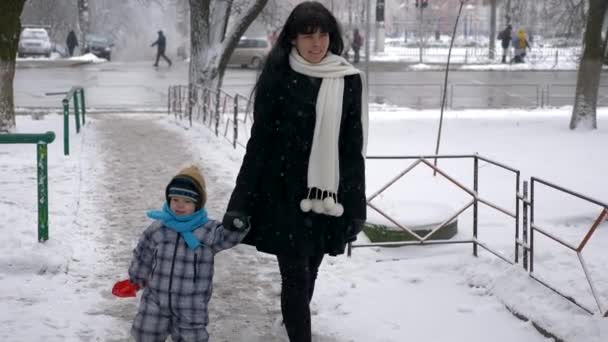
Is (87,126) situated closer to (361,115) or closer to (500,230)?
(500,230)

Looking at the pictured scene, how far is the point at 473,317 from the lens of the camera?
5.59 m

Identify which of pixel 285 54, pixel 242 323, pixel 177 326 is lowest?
pixel 242 323

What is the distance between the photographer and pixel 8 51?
528 inches

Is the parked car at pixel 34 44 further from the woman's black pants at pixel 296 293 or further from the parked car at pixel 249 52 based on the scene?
the woman's black pants at pixel 296 293

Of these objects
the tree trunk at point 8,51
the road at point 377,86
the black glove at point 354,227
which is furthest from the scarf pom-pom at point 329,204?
the road at point 377,86

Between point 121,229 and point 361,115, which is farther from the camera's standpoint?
point 121,229

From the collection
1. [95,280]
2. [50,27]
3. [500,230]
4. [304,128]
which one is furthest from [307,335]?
[50,27]

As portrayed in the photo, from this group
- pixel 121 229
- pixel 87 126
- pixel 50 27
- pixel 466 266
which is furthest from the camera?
pixel 50 27

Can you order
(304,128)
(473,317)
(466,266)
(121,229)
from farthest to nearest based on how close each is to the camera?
(121,229) < (466,266) < (473,317) < (304,128)

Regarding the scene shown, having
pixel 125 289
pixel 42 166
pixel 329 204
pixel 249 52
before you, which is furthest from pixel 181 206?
pixel 249 52

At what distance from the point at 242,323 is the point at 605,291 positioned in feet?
8.07

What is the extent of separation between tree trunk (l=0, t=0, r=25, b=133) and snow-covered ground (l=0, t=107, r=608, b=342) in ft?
5.24

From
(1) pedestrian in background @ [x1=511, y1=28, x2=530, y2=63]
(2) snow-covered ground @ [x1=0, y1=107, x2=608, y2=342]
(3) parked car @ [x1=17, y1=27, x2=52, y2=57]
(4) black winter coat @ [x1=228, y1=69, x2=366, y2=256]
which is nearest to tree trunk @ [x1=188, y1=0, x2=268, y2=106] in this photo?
(2) snow-covered ground @ [x1=0, y1=107, x2=608, y2=342]

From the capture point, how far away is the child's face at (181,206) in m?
4.08
